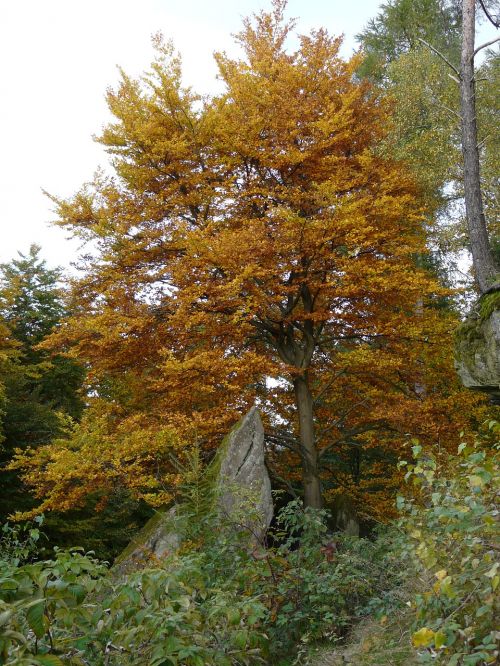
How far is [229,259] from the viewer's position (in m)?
8.59

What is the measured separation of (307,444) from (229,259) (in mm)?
4042

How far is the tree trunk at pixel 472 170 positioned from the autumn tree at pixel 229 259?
85cm

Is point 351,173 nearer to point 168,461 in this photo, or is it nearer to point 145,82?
point 145,82

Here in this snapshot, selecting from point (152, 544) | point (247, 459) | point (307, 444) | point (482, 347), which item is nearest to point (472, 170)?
point (482, 347)

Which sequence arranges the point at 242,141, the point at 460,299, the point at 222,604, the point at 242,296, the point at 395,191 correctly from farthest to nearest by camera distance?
→ the point at 460,299 → the point at 395,191 → the point at 242,141 → the point at 242,296 → the point at 222,604

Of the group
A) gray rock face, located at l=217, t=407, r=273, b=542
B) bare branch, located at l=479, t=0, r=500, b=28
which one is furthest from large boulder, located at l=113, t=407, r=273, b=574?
bare branch, located at l=479, t=0, r=500, b=28

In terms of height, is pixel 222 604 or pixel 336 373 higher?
pixel 336 373

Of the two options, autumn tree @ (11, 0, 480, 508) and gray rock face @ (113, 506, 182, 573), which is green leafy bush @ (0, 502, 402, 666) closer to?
gray rock face @ (113, 506, 182, 573)

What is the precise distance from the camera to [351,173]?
10320 millimetres

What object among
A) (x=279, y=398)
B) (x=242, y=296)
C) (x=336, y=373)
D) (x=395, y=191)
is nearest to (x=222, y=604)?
(x=242, y=296)

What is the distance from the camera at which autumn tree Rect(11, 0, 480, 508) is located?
868 centimetres

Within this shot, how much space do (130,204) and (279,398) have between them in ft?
16.3

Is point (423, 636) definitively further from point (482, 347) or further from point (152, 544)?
point (152, 544)

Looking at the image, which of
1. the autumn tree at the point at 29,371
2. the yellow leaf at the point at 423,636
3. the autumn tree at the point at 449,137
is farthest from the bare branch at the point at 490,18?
the yellow leaf at the point at 423,636
